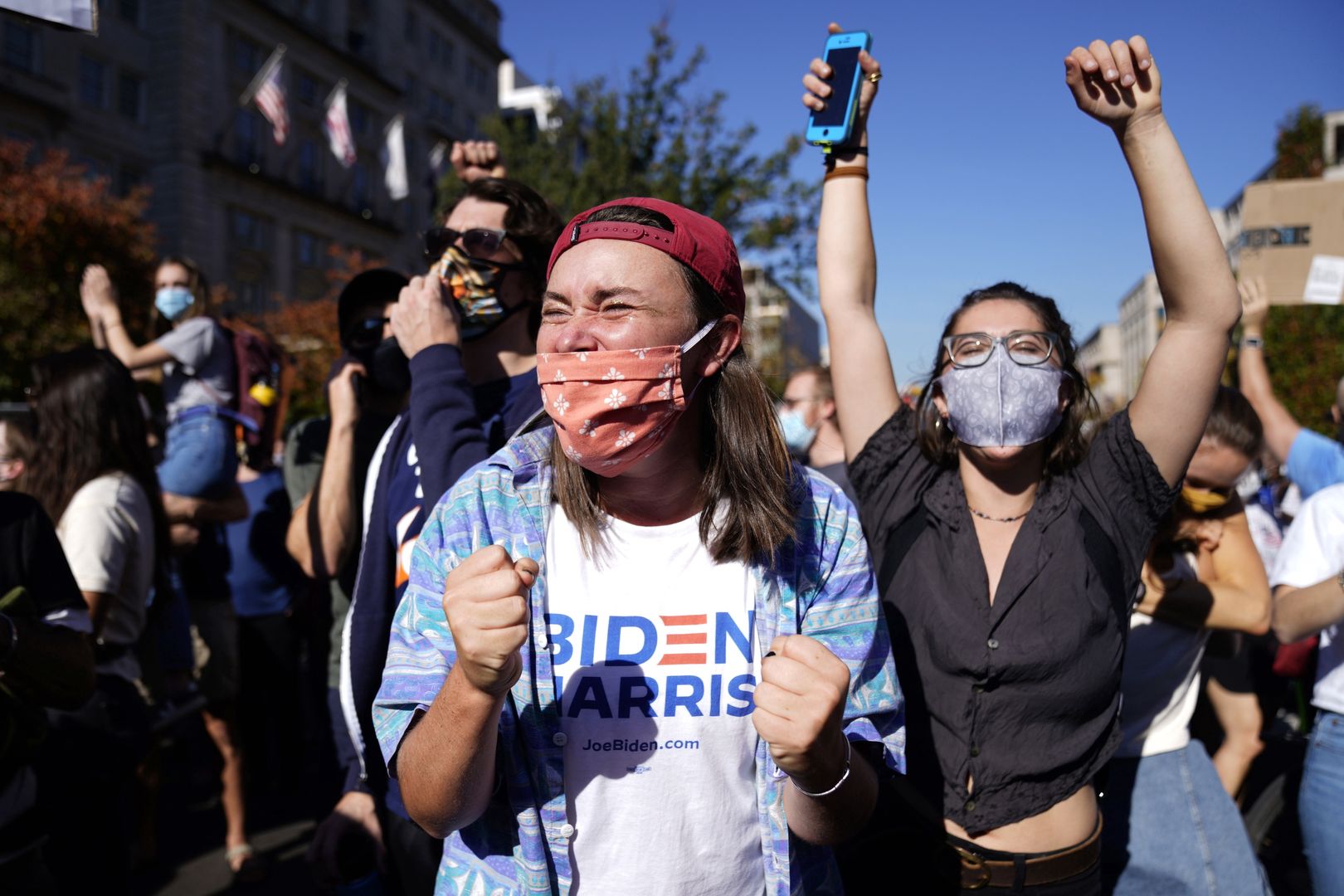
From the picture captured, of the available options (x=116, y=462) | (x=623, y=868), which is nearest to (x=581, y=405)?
(x=623, y=868)

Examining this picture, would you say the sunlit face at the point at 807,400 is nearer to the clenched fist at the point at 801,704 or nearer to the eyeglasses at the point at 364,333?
the eyeglasses at the point at 364,333

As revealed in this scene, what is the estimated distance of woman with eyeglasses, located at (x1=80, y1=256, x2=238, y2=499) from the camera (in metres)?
4.59

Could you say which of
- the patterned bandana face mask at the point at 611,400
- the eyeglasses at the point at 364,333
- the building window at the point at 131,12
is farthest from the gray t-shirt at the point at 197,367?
the building window at the point at 131,12

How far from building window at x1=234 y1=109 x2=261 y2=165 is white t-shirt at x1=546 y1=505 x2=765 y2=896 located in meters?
35.4

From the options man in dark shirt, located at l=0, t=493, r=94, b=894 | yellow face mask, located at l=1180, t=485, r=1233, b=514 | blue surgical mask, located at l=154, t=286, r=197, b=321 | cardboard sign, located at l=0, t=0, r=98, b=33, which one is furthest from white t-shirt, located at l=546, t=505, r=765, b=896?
blue surgical mask, located at l=154, t=286, r=197, b=321

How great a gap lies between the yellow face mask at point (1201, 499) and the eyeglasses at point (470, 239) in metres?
2.35

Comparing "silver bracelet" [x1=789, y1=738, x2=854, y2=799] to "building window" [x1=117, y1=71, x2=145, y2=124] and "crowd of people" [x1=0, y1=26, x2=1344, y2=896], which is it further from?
"building window" [x1=117, y1=71, x2=145, y2=124]

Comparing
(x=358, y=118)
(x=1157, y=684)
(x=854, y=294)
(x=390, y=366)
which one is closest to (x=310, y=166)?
(x=358, y=118)

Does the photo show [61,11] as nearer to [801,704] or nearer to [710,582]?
[710,582]

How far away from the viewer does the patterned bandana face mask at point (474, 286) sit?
2.53 metres

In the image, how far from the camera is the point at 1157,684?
2.76 m

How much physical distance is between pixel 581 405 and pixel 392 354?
141cm

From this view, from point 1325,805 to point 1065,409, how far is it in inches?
56.5

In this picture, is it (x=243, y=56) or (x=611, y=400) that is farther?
(x=243, y=56)
